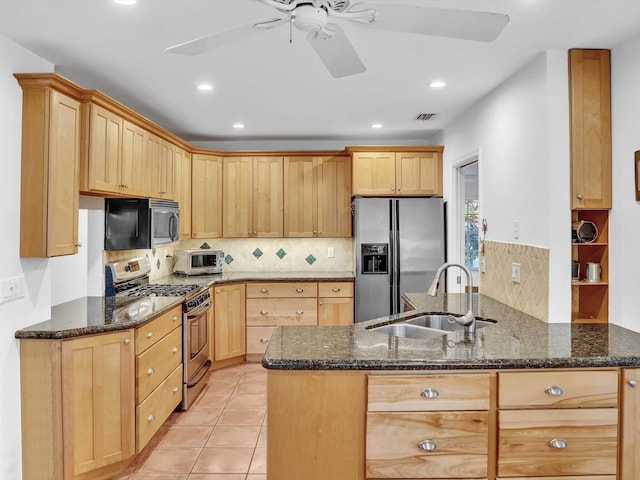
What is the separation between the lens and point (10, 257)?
8.11ft

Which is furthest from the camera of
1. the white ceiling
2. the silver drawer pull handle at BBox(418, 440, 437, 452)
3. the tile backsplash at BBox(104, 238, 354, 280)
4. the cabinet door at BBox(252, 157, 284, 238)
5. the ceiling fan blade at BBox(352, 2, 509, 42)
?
the tile backsplash at BBox(104, 238, 354, 280)

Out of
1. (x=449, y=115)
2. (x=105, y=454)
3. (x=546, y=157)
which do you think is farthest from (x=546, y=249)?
(x=105, y=454)

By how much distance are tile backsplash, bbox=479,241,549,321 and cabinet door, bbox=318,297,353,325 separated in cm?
157

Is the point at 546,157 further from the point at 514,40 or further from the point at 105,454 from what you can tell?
the point at 105,454

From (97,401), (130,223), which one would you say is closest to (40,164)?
(130,223)

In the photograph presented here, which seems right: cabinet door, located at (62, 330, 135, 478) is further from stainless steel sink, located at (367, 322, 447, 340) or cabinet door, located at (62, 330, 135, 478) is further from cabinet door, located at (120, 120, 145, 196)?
stainless steel sink, located at (367, 322, 447, 340)

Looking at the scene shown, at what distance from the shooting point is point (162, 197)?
416 cm

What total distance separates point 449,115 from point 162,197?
278 cm

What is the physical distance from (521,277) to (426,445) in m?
1.52

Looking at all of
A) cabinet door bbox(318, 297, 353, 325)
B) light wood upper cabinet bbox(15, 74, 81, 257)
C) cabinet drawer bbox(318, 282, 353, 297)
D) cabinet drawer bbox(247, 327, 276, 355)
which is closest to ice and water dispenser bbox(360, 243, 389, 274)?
cabinet drawer bbox(318, 282, 353, 297)

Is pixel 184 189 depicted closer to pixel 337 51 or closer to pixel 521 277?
pixel 337 51

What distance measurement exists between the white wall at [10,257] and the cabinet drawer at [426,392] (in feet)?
6.35

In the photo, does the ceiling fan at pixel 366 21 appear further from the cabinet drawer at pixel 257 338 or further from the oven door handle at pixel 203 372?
the cabinet drawer at pixel 257 338

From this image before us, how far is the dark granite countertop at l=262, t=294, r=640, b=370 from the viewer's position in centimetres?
195
